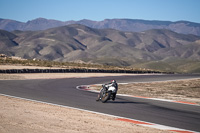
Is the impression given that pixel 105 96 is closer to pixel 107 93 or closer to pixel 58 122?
pixel 107 93

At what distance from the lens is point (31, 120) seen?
400 inches

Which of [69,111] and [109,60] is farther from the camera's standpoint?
[109,60]

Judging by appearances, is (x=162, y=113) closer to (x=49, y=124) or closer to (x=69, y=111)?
(x=69, y=111)

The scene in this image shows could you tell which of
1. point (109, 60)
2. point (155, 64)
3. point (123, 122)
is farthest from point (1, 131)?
point (109, 60)

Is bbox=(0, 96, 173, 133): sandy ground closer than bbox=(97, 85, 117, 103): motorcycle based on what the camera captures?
Yes

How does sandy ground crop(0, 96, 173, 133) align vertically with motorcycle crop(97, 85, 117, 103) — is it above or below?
below

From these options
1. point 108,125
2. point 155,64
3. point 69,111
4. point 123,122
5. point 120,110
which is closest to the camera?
point 108,125

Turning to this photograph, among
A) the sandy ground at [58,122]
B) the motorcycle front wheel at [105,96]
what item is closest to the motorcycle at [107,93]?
the motorcycle front wheel at [105,96]

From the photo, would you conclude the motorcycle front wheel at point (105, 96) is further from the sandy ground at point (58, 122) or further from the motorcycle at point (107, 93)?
the sandy ground at point (58, 122)

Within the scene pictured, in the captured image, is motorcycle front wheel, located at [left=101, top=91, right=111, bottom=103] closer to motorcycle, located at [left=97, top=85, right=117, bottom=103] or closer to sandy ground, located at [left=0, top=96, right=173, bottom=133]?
motorcycle, located at [left=97, top=85, right=117, bottom=103]

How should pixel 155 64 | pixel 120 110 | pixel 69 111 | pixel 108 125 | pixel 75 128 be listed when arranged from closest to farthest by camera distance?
pixel 75 128, pixel 108 125, pixel 69 111, pixel 120 110, pixel 155 64

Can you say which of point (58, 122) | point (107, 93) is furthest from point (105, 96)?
point (58, 122)

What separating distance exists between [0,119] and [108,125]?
3098mm

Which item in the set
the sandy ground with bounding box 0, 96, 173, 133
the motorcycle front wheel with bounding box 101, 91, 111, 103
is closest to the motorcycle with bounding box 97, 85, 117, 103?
the motorcycle front wheel with bounding box 101, 91, 111, 103
